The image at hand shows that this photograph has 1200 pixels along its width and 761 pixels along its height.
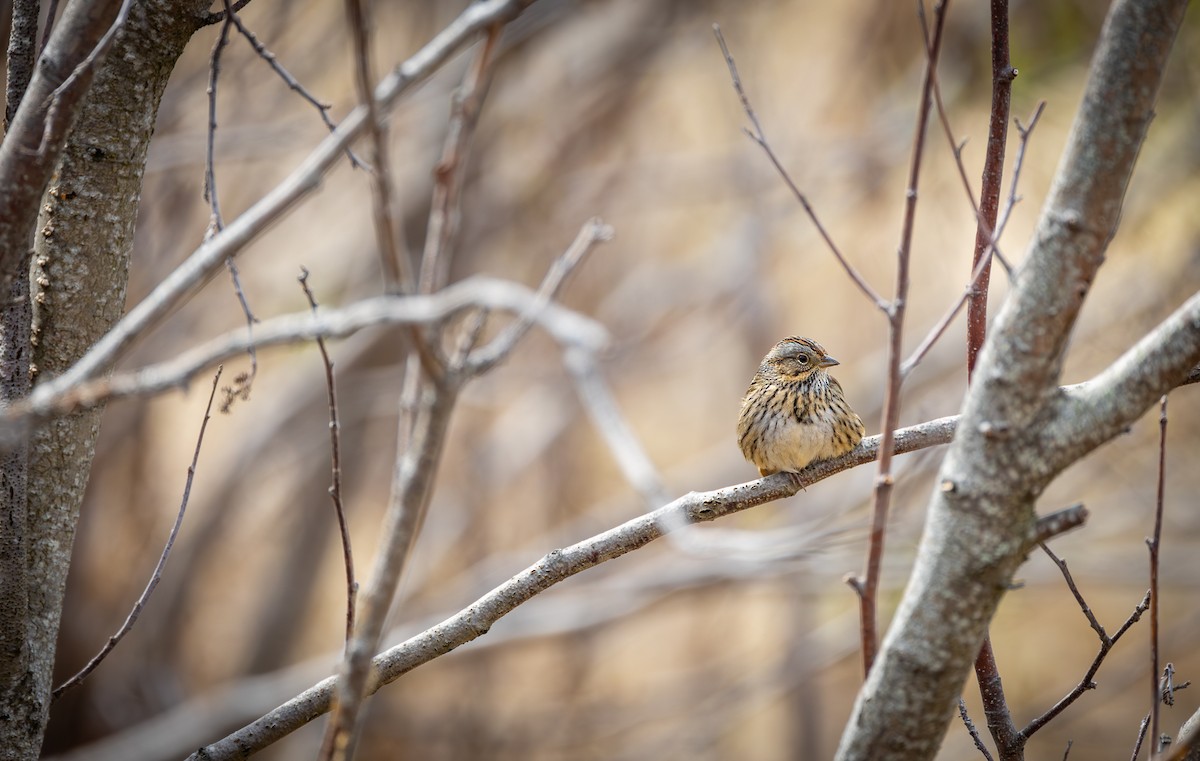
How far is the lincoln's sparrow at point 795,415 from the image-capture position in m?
2.78

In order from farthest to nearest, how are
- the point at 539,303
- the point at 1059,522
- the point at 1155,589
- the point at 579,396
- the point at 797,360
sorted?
the point at 579,396 → the point at 797,360 → the point at 1155,589 → the point at 1059,522 → the point at 539,303

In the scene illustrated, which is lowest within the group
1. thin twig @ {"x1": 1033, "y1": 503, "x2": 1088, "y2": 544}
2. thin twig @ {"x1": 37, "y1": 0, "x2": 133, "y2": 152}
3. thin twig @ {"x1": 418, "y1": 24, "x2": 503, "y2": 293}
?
thin twig @ {"x1": 1033, "y1": 503, "x2": 1088, "y2": 544}

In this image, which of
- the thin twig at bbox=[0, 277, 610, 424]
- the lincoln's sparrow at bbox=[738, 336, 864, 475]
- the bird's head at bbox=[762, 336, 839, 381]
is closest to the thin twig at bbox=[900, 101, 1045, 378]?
the thin twig at bbox=[0, 277, 610, 424]

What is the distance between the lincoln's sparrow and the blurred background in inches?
83.5

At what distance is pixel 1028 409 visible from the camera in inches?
52.5

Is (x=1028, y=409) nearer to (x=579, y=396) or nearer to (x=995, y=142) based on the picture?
(x=995, y=142)

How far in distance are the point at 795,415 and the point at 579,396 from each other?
4.63 meters

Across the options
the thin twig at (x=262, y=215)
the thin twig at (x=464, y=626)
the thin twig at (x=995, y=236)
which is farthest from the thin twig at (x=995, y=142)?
the thin twig at (x=262, y=215)

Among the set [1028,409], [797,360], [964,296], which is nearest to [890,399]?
[1028,409]

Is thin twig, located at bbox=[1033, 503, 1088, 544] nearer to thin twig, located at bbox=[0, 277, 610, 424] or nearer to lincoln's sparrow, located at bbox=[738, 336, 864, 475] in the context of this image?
thin twig, located at bbox=[0, 277, 610, 424]

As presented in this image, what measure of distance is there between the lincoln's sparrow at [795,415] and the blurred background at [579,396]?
2.12 meters

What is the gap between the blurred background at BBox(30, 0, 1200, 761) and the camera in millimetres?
6395

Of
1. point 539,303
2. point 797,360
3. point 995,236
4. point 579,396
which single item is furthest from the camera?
point 579,396

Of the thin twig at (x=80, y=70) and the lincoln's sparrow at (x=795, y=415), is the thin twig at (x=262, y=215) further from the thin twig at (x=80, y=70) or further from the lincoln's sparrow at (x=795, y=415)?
the lincoln's sparrow at (x=795, y=415)
